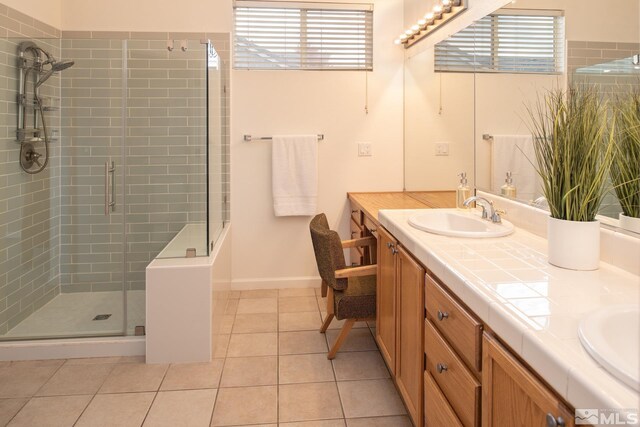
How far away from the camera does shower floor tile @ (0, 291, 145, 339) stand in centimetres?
282

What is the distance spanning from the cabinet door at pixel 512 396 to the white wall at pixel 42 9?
333 centimetres

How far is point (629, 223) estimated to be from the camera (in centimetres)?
149

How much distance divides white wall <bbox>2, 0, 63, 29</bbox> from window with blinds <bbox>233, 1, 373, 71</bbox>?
1.31 meters

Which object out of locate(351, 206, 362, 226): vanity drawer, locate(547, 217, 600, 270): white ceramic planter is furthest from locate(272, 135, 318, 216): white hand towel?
locate(547, 217, 600, 270): white ceramic planter

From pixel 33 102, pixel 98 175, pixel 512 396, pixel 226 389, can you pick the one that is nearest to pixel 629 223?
pixel 512 396

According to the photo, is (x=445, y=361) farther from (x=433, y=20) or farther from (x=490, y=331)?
(x=433, y=20)

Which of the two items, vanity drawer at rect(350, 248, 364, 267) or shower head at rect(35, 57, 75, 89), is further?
vanity drawer at rect(350, 248, 364, 267)

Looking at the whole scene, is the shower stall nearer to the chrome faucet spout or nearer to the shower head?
the shower head

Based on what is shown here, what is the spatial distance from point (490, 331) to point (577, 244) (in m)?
0.45

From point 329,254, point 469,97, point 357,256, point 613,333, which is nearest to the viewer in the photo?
point 613,333

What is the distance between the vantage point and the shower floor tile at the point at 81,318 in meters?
2.82

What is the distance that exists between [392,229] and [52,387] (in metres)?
1.82

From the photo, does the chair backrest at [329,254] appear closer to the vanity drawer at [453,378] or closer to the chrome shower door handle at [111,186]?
the vanity drawer at [453,378]

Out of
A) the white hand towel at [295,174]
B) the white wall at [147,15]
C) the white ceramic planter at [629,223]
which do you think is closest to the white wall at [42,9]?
Answer: the white wall at [147,15]
